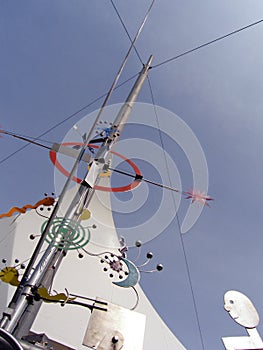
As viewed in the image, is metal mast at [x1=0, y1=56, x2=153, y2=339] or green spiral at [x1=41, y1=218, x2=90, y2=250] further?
green spiral at [x1=41, y1=218, x2=90, y2=250]

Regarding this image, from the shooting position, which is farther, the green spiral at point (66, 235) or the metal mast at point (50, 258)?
the green spiral at point (66, 235)

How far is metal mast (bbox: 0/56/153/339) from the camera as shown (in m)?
1.24

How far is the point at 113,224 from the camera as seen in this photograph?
541cm

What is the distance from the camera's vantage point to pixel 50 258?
1.76 m

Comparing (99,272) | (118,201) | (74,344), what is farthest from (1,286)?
(118,201)

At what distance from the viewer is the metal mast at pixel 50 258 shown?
1.24m

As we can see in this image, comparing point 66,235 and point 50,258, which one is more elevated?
point 66,235

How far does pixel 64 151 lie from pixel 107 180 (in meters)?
1.87

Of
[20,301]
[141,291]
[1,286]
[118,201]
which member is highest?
[118,201]

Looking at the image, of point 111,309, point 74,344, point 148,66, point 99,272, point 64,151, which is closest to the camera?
point 111,309

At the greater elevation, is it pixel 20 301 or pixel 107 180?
pixel 107 180

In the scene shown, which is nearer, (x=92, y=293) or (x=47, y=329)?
(x=47, y=329)

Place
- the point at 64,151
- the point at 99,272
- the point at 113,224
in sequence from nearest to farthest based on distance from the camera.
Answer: the point at 64,151 < the point at 99,272 < the point at 113,224

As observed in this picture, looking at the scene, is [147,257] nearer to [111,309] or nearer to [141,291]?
[111,309]
